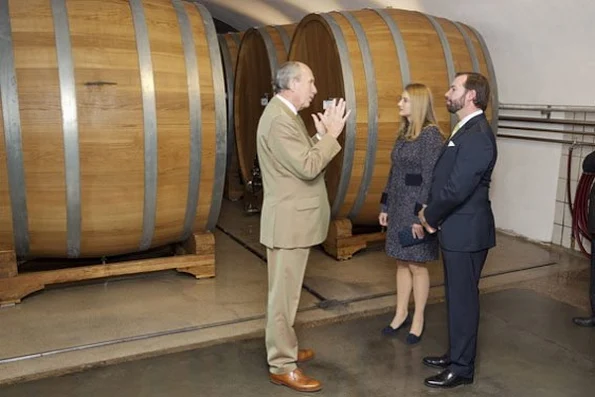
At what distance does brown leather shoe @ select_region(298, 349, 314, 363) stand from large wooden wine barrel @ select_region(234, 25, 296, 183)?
11.1 feet

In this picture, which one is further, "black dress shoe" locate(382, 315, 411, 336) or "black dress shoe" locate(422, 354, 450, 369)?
"black dress shoe" locate(382, 315, 411, 336)

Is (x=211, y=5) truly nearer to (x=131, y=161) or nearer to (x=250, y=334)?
(x=131, y=161)

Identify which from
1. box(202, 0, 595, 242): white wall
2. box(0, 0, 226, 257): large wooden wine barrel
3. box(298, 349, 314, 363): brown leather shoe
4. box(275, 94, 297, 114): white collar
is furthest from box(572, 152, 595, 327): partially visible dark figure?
box(0, 0, 226, 257): large wooden wine barrel

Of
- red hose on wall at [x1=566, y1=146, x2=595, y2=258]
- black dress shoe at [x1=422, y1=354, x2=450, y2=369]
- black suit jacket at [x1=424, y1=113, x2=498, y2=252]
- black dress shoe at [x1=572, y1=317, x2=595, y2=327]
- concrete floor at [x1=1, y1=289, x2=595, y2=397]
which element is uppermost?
black suit jacket at [x1=424, y1=113, x2=498, y2=252]

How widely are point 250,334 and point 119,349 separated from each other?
0.65 meters

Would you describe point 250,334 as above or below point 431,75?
below

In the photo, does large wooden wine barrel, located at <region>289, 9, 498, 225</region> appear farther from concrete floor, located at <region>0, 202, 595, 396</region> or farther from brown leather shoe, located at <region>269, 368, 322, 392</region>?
brown leather shoe, located at <region>269, 368, 322, 392</region>

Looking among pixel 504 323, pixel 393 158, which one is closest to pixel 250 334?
pixel 393 158

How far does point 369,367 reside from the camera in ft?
9.16

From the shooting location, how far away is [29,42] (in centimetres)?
315

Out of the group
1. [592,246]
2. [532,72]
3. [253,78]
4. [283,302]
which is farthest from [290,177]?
[253,78]

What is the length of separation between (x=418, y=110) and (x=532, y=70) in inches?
89.0

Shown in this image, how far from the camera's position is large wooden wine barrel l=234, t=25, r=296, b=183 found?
18.8ft

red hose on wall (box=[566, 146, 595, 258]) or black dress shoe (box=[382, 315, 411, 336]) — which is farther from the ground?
red hose on wall (box=[566, 146, 595, 258])
